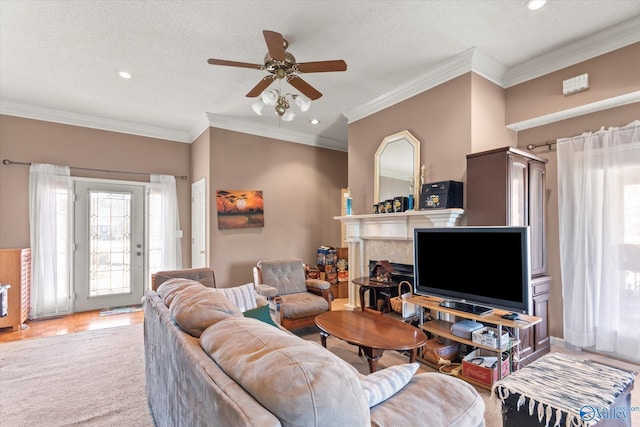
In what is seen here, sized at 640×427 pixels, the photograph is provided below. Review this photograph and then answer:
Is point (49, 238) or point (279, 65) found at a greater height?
point (279, 65)

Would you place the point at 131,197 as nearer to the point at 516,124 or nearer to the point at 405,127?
the point at 405,127

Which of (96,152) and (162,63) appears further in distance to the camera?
(96,152)

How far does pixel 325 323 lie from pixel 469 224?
1695 mm

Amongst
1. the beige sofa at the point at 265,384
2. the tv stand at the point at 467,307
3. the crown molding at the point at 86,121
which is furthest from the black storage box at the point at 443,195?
the crown molding at the point at 86,121

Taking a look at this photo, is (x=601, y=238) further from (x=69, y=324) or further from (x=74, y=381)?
(x=69, y=324)

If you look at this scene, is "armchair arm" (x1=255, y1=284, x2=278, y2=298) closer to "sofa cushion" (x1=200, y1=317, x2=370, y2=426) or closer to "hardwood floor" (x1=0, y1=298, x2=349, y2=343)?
"hardwood floor" (x1=0, y1=298, x2=349, y2=343)

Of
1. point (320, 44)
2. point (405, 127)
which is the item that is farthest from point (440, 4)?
point (405, 127)

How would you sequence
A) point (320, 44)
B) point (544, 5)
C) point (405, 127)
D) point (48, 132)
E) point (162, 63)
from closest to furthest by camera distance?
point (544, 5) < point (320, 44) < point (162, 63) < point (405, 127) < point (48, 132)

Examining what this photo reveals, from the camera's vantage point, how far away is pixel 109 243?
16.6 ft

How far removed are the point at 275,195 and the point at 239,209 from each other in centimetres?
70

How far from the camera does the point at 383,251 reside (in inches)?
160

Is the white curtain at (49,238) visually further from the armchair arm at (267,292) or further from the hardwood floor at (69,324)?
the armchair arm at (267,292)

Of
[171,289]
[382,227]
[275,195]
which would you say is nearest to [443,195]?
[382,227]

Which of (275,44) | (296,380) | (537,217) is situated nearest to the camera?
(296,380)
